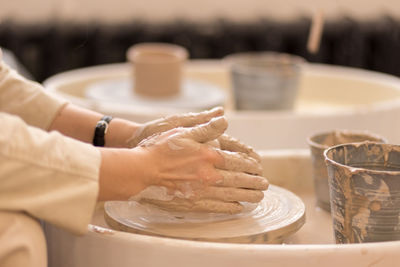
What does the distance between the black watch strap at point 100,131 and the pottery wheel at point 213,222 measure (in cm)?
20

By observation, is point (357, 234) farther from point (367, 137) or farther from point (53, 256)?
point (53, 256)

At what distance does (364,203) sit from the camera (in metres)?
1.02

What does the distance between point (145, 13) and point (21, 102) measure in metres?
2.76

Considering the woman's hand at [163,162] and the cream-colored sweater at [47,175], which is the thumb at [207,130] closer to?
the woman's hand at [163,162]

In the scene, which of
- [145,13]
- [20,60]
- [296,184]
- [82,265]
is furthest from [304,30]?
[82,265]

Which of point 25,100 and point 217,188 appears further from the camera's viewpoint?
point 25,100

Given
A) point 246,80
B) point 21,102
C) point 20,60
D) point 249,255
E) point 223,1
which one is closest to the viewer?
point 249,255

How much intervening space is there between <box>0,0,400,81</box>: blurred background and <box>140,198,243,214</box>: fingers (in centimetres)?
282

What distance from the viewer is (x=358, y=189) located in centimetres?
101

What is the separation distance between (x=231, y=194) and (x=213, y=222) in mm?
58

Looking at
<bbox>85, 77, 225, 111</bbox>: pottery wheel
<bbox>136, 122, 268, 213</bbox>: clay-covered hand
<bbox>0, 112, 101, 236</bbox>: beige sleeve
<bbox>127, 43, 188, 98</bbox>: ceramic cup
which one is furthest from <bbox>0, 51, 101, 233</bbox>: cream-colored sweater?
<bbox>127, 43, 188, 98</bbox>: ceramic cup

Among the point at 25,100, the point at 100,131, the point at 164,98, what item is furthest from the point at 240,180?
the point at 164,98

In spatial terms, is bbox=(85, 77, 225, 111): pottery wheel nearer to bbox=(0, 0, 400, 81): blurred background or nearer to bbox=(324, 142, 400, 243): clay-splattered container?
bbox=(324, 142, 400, 243): clay-splattered container

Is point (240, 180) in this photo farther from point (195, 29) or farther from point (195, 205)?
point (195, 29)
